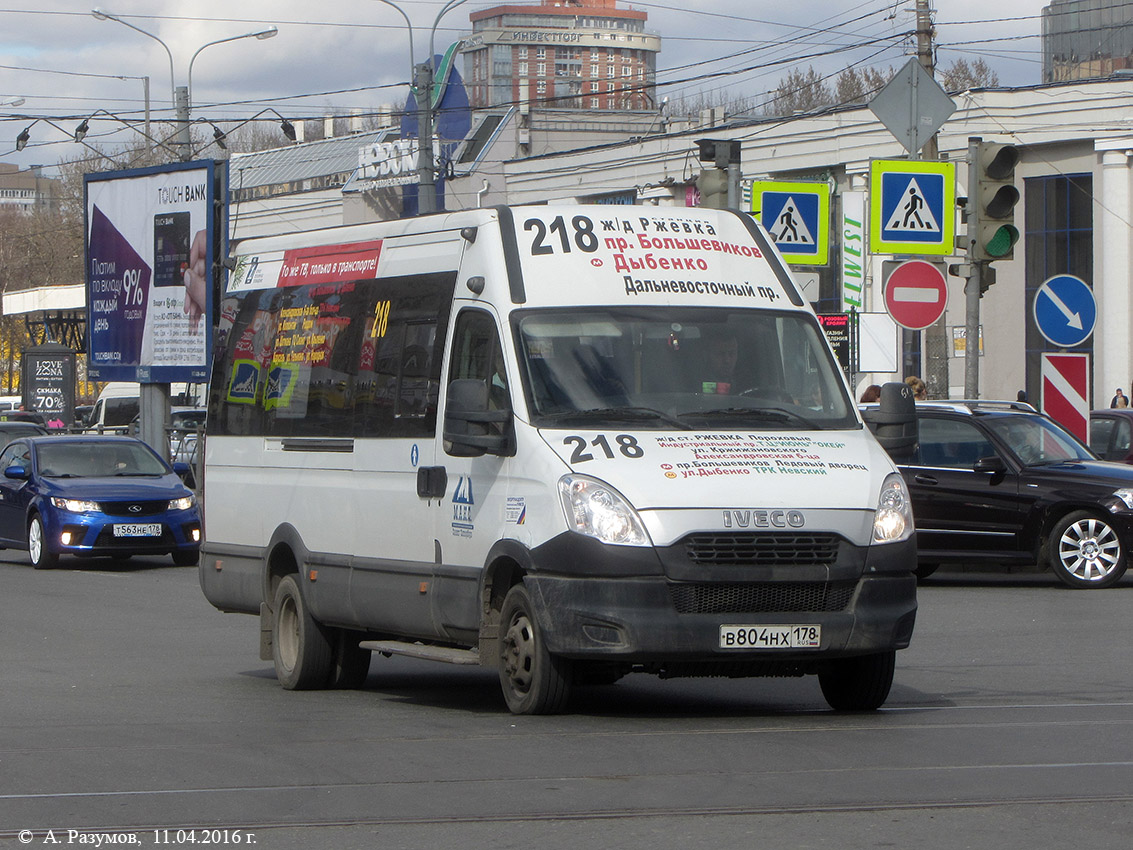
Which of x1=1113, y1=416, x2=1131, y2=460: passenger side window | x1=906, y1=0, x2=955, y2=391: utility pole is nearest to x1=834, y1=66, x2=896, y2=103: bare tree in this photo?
x1=906, y1=0, x2=955, y2=391: utility pole

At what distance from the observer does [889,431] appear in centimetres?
977

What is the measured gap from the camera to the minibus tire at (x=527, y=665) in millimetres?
8930

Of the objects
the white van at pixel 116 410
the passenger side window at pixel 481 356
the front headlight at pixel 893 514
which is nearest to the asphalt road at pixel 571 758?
the front headlight at pixel 893 514

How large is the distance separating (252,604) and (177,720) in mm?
2159

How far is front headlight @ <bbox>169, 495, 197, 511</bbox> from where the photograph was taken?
22.9 m

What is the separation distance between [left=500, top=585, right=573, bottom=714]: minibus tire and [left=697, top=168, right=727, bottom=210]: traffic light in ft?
36.6

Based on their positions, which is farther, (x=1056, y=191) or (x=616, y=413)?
(x=1056, y=191)

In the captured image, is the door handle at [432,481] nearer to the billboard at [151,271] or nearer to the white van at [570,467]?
the white van at [570,467]

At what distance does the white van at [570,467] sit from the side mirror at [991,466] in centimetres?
825

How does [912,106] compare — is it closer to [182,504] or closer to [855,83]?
[182,504]

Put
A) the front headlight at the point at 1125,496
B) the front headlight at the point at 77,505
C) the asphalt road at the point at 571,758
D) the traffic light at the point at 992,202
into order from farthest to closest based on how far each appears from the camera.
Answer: the front headlight at the point at 77,505 → the traffic light at the point at 992,202 → the front headlight at the point at 1125,496 → the asphalt road at the point at 571,758

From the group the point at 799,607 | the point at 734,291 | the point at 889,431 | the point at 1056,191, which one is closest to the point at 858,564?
the point at 799,607

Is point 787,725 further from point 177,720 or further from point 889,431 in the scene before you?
point 177,720

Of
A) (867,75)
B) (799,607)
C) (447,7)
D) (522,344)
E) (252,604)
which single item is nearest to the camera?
(799,607)
